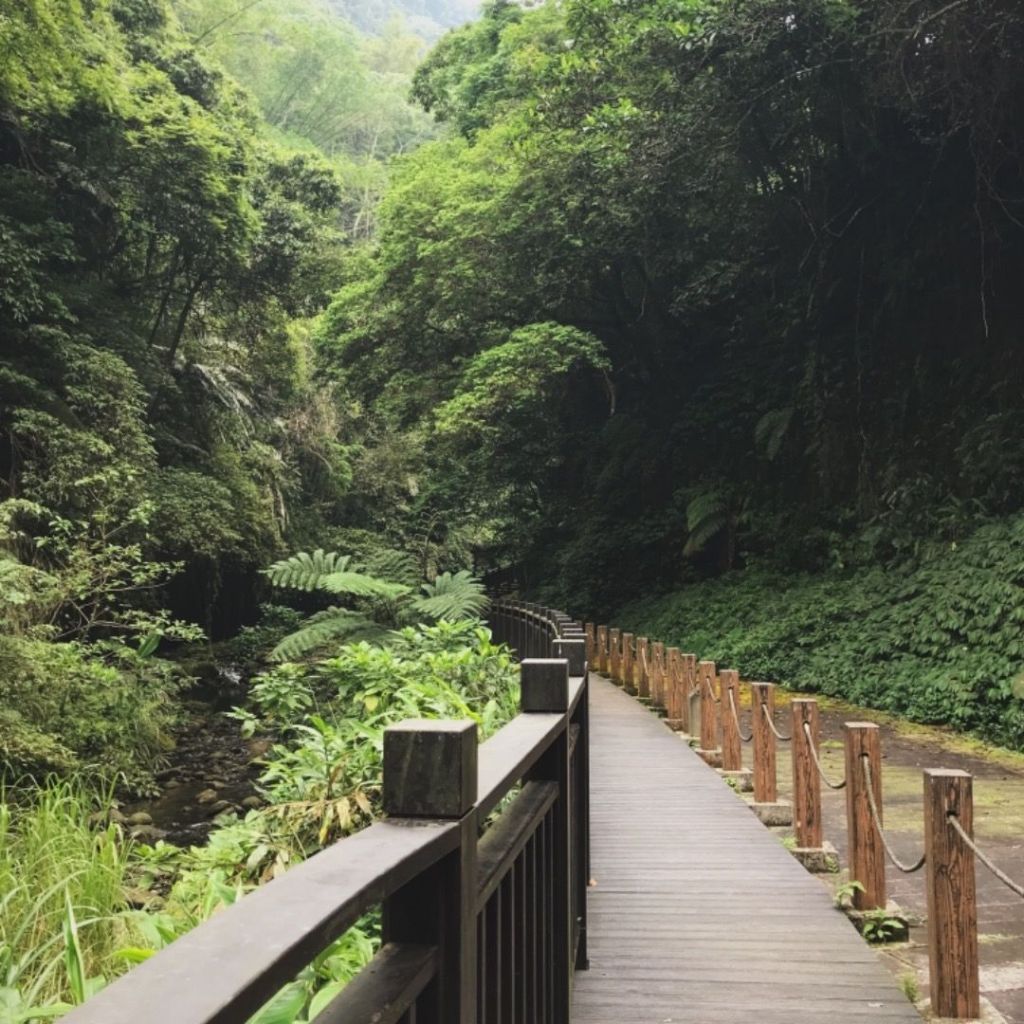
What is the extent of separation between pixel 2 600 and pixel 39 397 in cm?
472

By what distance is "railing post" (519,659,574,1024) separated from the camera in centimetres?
266

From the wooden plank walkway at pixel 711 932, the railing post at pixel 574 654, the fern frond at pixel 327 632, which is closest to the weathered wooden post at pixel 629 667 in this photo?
the fern frond at pixel 327 632

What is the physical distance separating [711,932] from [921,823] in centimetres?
301

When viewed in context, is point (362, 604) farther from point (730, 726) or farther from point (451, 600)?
point (730, 726)

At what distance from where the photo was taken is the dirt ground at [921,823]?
3.80 metres

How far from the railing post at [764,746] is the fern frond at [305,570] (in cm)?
672

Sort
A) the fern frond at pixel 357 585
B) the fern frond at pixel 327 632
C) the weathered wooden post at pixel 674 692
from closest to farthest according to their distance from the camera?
the weathered wooden post at pixel 674 692 < the fern frond at pixel 327 632 < the fern frond at pixel 357 585

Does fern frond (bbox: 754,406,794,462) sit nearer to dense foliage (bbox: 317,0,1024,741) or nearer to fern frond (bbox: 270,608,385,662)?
dense foliage (bbox: 317,0,1024,741)

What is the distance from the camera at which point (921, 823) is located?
21.4ft

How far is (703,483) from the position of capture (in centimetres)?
2016

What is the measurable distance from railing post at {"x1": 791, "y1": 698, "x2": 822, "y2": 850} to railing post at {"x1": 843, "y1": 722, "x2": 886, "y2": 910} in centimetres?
89

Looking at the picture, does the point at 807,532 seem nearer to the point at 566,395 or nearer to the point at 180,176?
the point at 566,395

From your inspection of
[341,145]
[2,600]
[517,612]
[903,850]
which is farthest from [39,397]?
[341,145]

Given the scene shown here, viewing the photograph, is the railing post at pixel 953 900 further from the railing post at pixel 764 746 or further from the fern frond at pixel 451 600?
the fern frond at pixel 451 600
